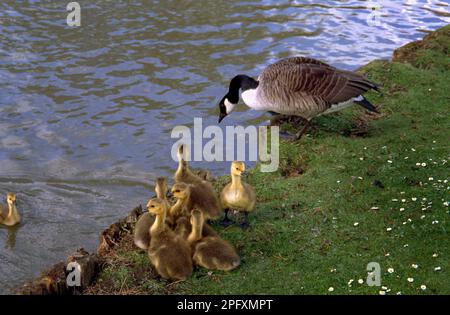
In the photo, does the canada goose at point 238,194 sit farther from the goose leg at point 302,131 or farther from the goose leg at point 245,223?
the goose leg at point 302,131

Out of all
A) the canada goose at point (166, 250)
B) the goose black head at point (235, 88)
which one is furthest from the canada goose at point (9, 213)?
the goose black head at point (235, 88)

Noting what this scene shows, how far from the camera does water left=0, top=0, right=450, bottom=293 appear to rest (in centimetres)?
930

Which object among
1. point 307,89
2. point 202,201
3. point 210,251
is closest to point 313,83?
point 307,89

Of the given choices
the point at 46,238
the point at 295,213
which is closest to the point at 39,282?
the point at 46,238

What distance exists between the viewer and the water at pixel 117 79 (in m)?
9.30

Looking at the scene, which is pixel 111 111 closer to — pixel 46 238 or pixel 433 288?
pixel 46 238

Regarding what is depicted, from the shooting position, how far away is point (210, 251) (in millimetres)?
6445

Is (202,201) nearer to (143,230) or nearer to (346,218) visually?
(143,230)

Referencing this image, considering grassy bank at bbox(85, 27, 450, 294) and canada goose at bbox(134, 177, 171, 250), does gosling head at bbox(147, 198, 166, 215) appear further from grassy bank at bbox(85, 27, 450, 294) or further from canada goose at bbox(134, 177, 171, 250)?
grassy bank at bbox(85, 27, 450, 294)

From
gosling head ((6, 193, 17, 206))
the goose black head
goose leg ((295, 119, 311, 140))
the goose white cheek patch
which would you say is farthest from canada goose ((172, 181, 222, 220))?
the goose white cheek patch

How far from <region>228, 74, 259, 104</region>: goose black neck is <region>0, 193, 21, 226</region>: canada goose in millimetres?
3580

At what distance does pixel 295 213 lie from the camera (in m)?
7.56

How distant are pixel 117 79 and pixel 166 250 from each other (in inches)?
285

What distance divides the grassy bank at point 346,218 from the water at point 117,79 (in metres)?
1.82
